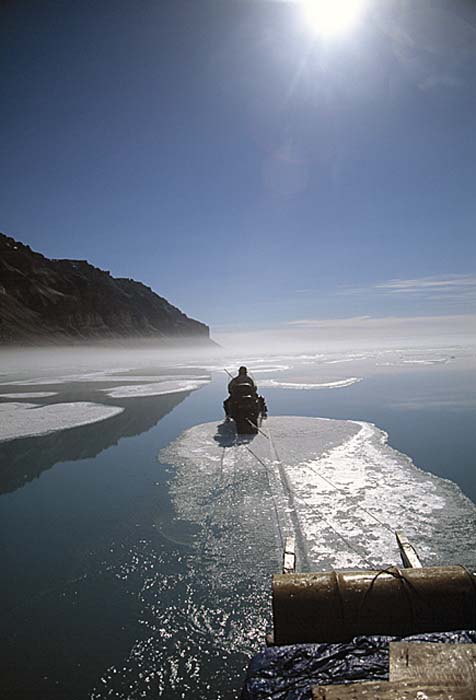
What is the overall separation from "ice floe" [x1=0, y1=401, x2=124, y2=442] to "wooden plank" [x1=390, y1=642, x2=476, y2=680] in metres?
14.7

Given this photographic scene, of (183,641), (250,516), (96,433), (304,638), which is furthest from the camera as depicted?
(96,433)

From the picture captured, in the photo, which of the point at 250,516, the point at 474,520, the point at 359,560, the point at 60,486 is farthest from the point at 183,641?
the point at 60,486

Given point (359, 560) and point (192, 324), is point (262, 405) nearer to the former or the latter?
point (359, 560)

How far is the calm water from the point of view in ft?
14.0

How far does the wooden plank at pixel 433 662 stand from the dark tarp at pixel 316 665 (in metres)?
0.20

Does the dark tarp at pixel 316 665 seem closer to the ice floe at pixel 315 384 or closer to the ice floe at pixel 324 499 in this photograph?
the ice floe at pixel 324 499

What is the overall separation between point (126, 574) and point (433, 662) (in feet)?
14.1

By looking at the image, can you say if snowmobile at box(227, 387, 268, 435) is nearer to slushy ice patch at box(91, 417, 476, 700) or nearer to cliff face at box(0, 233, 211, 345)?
slushy ice patch at box(91, 417, 476, 700)

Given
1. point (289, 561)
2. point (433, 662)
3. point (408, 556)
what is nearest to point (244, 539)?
point (289, 561)

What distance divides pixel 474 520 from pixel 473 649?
4.89 m

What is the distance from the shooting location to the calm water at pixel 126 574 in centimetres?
427

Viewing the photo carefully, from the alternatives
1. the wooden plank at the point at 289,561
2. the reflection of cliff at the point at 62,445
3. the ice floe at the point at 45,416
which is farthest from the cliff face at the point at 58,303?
the wooden plank at the point at 289,561

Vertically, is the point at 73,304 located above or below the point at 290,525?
above

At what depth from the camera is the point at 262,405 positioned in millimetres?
18312
